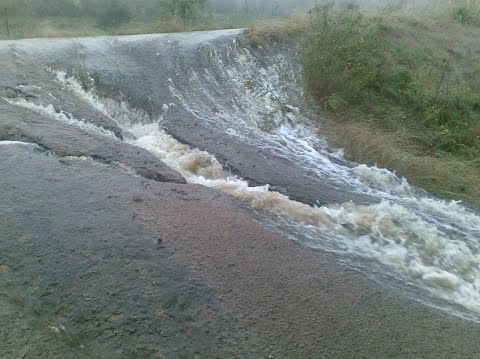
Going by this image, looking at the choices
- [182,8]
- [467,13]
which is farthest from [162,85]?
[467,13]

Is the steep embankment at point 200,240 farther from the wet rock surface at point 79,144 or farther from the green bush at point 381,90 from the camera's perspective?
the green bush at point 381,90

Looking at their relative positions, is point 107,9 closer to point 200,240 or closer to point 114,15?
point 114,15

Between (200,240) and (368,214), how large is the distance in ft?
6.20

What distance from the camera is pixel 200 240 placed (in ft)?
11.6

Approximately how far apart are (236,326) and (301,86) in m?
6.15

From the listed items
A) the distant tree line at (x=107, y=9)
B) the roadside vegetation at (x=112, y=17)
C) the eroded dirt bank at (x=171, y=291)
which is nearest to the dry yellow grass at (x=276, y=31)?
the roadside vegetation at (x=112, y=17)

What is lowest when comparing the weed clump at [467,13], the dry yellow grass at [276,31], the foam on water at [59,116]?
the foam on water at [59,116]

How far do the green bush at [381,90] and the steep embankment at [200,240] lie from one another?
4.38ft

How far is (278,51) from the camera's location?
955cm

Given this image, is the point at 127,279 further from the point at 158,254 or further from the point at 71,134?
the point at 71,134

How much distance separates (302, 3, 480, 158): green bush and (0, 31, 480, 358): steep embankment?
52.5 inches

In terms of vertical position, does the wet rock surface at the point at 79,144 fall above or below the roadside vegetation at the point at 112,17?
below

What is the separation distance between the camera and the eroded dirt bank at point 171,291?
2654mm

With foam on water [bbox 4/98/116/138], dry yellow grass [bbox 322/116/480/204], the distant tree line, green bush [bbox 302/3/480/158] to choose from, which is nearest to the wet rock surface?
foam on water [bbox 4/98/116/138]
